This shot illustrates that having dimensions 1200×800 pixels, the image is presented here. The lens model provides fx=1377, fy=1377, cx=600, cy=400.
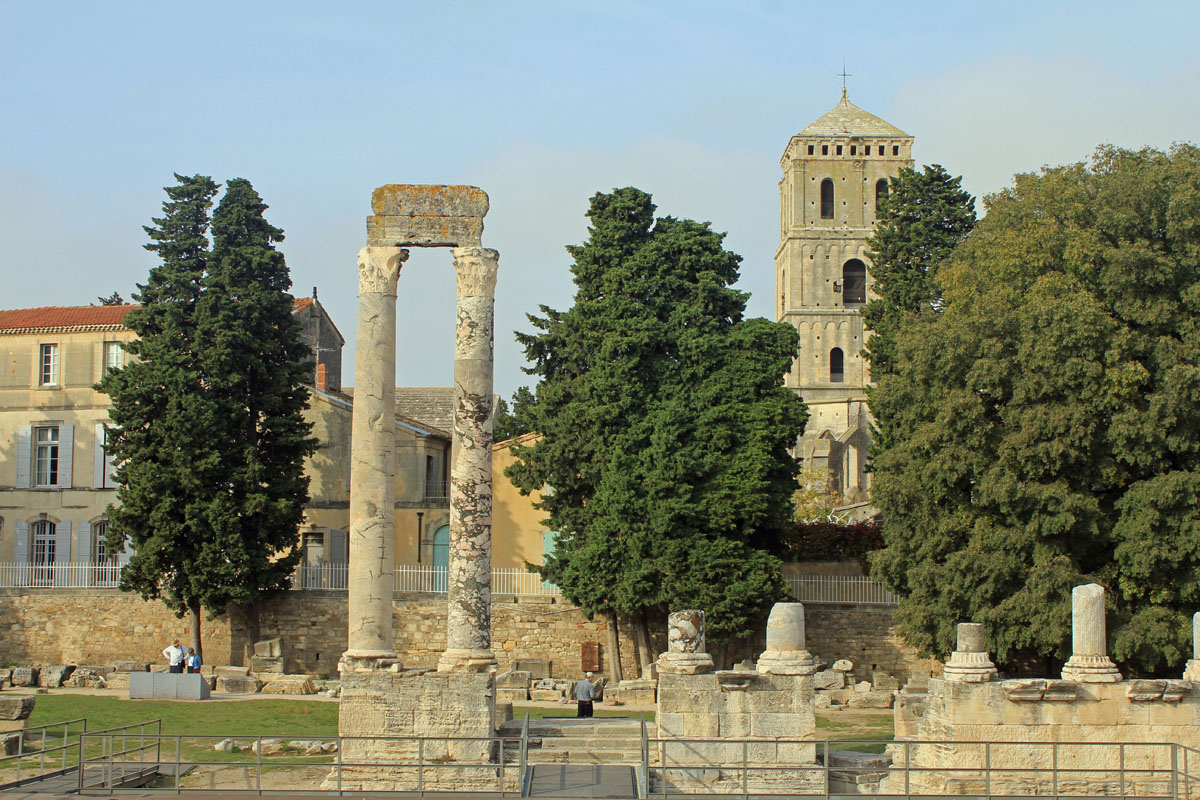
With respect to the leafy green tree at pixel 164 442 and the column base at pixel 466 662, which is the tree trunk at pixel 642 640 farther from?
the column base at pixel 466 662

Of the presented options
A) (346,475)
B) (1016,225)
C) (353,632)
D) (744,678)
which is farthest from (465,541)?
(346,475)

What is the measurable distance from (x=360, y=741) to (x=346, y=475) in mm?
21323

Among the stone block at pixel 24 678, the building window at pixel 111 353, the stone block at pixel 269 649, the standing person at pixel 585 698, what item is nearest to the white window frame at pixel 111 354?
the building window at pixel 111 353

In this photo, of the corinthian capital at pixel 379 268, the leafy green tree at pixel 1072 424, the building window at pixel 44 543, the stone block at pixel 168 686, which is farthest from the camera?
the building window at pixel 44 543

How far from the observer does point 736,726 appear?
1930cm

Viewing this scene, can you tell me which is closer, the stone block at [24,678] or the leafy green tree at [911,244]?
the stone block at [24,678]

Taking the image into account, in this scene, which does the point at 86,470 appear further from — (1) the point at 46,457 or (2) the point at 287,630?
(2) the point at 287,630

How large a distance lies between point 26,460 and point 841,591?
2392 centimetres

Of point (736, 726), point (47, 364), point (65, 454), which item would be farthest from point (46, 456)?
point (736, 726)

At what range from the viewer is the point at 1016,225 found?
29.5m

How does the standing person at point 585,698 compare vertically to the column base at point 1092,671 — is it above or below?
below

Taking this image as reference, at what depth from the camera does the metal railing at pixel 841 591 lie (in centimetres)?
3466

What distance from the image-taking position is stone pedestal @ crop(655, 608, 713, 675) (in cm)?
2005

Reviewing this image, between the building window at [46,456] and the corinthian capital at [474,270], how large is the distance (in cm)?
2462
